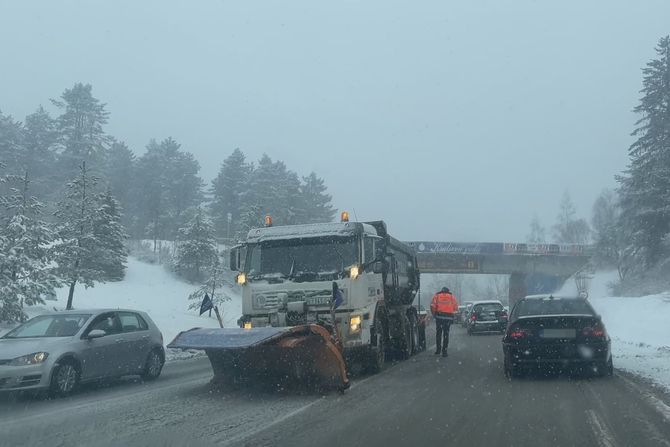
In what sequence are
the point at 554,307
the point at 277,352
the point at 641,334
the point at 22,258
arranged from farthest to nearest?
the point at 641,334 → the point at 22,258 → the point at 554,307 → the point at 277,352

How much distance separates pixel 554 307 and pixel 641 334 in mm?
12607

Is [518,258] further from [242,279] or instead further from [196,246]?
[242,279]

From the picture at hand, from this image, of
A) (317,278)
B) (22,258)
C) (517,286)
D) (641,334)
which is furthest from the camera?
(517,286)

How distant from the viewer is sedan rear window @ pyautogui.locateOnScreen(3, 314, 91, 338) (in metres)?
11.0

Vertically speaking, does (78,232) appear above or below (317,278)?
above

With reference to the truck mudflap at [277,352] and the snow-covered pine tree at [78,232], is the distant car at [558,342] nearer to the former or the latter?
the truck mudflap at [277,352]

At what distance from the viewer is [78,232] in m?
24.1

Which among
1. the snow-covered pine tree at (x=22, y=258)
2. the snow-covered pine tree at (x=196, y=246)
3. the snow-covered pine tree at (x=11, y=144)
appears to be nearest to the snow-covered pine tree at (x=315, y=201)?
the snow-covered pine tree at (x=196, y=246)

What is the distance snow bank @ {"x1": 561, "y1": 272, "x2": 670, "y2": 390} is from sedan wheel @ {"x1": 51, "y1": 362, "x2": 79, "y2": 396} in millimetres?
9568

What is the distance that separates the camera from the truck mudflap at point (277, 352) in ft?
32.1

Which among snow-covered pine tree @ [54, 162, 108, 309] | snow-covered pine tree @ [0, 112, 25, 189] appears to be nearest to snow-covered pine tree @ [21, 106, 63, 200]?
snow-covered pine tree @ [0, 112, 25, 189]

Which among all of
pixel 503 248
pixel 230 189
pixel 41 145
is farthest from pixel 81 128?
Result: pixel 503 248

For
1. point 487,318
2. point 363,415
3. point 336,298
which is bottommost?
point 363,415

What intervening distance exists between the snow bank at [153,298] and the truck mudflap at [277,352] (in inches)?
549
